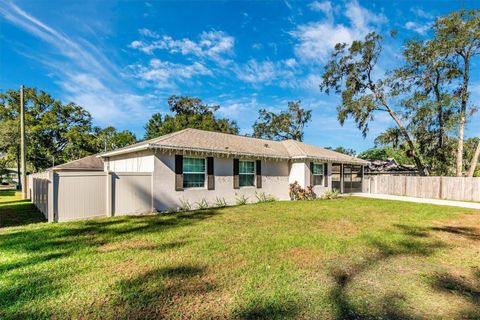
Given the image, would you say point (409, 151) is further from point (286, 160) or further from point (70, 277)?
point (70, 277)

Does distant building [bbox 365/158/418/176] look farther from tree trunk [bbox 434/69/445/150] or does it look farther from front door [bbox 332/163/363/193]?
tree trunk [bbox 434/69/445/150]

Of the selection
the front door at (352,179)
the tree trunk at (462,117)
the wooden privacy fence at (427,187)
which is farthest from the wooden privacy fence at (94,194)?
the tree trunk at (462,117)

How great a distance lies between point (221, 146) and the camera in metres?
12.6

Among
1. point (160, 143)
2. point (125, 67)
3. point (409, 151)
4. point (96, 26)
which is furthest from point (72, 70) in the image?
point (409, 151)

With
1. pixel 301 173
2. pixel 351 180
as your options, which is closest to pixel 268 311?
pixel 301 173

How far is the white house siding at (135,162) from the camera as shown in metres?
10.4

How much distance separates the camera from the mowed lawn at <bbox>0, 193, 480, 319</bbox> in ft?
10.0

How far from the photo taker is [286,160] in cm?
1557

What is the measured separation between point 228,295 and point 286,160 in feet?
41.7

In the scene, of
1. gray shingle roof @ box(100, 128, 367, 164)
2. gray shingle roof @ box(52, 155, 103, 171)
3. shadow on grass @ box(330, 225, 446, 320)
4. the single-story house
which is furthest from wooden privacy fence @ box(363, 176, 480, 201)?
gray shingle roof @ box(52, 155, 103, 171)

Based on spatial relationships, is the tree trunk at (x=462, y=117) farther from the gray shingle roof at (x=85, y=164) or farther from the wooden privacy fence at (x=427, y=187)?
the gray shingle roof at (x=85, y=164)

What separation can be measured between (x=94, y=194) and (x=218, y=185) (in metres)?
5.28

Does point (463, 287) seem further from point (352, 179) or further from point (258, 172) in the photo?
point (352, 179)

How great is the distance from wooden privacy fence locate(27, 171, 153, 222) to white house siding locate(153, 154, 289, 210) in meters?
0.46
